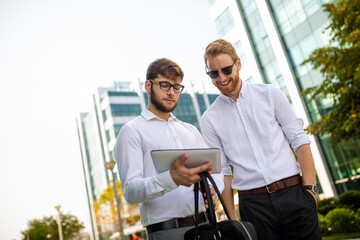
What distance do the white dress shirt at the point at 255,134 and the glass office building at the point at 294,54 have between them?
19109mm

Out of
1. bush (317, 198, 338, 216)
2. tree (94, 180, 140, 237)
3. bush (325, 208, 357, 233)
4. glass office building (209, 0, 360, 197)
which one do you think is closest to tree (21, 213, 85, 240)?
tree (94, 180, 140, 237)

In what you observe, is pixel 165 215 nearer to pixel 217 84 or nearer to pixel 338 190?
pixel 217 84

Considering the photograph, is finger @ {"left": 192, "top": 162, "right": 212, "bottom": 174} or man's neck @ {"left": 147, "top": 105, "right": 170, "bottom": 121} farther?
man's neck @ {"left": 147, "top": 105, "right": 170, "bottom": 121}

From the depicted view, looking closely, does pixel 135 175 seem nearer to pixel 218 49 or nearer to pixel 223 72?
pixel 223 72

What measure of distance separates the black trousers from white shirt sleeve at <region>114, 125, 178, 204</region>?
951 millimetres

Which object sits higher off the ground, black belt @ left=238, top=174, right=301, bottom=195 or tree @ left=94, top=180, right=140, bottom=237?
tree @ left=94, top=180, right=140, bottom=237

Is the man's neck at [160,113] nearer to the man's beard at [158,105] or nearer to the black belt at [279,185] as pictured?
the man's beard at [158,105]

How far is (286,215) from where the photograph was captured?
280 cm

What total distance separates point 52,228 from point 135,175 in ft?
205

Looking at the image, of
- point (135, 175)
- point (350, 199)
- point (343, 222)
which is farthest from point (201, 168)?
point (350, 199)

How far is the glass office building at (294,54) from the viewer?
898 inches

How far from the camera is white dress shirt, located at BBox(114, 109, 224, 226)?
7.79 ft

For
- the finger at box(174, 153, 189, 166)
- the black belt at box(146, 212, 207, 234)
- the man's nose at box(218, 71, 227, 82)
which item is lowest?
the black belt at box(146, 212, 207, 234)

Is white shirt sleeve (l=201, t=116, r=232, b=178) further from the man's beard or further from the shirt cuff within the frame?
the shirt cuff
